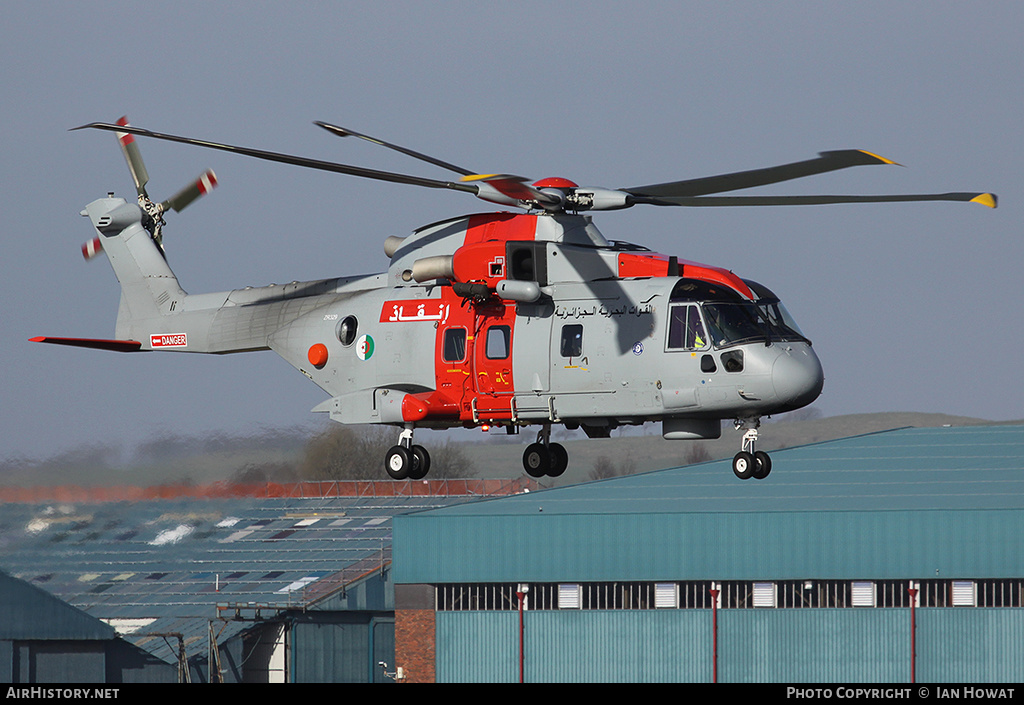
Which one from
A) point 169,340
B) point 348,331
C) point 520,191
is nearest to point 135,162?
point 169,340

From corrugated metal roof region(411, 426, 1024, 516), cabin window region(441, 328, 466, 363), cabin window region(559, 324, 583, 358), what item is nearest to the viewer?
cabin window region(559, 324, 583, 358)

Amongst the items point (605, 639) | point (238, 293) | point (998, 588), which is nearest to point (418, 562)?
point (605, 639)

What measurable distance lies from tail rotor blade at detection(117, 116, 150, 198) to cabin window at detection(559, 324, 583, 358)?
37.9 feet

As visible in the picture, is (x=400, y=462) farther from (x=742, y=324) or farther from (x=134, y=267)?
(x=134, y=267)

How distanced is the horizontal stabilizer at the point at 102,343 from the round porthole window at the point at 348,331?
515 cm

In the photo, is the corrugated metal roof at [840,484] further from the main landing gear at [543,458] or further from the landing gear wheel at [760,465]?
the landing gear wheel at [760,465]

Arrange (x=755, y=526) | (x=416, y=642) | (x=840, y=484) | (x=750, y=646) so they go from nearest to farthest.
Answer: (x=750, y=646) → (x=755, y=526) → (x=416, y=642) → (x=840, y=484)

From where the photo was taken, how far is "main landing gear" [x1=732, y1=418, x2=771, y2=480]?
24.4 meters

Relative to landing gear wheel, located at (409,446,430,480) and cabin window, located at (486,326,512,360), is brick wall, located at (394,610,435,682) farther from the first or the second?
cabin window, located at (486,326,512,360)

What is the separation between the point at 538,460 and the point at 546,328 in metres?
3.05

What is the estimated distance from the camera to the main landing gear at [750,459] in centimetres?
2444

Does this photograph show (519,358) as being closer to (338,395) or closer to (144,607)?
(338,395)

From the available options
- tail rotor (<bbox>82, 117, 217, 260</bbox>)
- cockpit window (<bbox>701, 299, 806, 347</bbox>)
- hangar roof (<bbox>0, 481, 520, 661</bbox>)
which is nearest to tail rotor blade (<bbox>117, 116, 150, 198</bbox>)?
tail rotor (<bbox>82, 117, 217, 260</bbox>)

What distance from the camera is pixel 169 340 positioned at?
29.9 meters
